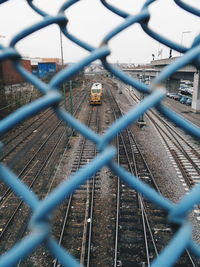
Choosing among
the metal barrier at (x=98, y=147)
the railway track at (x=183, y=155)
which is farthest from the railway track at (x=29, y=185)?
the metal barrier at (x=98, y=147)

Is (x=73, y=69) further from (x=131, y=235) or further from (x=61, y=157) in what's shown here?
(x=61, y=157)

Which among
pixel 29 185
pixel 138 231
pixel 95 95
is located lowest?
pixel 138 231

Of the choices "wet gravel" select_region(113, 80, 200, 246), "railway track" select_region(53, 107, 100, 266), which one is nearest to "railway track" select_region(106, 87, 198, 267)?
"wet gravel" select_region(113, 80, 200, 246)

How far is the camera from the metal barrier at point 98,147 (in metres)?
0.82

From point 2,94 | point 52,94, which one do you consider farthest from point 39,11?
point 2,94

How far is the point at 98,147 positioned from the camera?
38.2 inches

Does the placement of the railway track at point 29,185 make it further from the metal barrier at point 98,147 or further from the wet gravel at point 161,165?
the metal barrier at point 98,147

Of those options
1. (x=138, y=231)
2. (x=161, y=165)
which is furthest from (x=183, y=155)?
(x=138, y=231)

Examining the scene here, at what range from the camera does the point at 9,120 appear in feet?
3.01

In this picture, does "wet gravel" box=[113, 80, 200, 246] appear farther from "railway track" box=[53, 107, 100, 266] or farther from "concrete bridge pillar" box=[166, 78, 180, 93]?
"concrete bridge pillar" box=[166, 78, 180, 93]

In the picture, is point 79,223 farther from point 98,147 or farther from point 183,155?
point 183,155

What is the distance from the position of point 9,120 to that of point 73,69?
0.32m

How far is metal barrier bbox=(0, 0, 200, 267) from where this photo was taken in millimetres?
818

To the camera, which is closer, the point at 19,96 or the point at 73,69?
the point at 73,69
